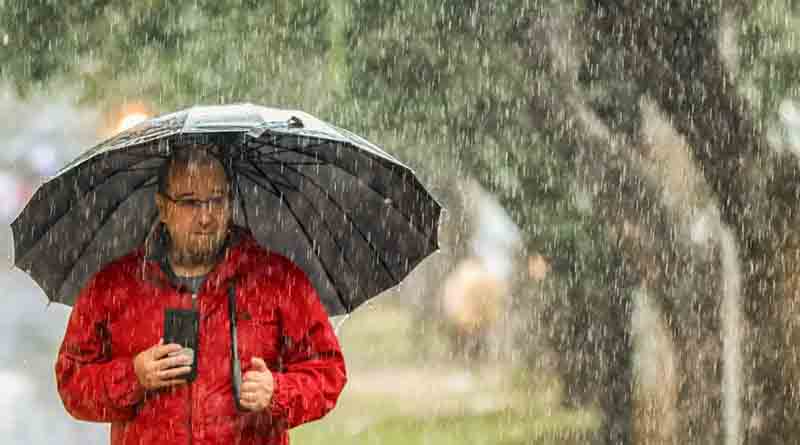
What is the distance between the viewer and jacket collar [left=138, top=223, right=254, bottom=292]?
4.72 meters

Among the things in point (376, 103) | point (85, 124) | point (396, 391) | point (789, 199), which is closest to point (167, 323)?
point (789, 199)

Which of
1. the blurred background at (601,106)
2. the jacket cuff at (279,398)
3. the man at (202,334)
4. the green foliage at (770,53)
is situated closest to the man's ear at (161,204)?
the man at (202,334)

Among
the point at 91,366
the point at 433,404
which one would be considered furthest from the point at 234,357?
the point at 433,404

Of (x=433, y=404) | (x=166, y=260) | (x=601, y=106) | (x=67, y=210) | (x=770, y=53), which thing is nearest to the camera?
(x=166, y=260)

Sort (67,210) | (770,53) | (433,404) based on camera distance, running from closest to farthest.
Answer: (67,210) < (770,53) < (433,404)

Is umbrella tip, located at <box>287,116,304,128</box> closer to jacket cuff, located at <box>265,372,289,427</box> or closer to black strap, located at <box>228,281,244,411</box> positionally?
black strap, located at <box>228,281,244,411</box>

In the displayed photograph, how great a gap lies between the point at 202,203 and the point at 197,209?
2 cm

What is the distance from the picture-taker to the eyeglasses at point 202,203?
4719 mm

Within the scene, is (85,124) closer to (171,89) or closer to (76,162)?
(171,89)

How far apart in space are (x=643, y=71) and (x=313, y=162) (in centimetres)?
585

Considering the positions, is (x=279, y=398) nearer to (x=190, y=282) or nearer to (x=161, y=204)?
(x=190, y=282)

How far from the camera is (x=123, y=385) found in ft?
15.2

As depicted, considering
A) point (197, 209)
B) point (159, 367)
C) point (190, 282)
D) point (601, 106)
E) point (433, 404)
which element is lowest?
point (159, 367)

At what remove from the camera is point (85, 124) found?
46281mm
